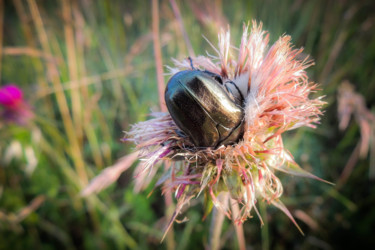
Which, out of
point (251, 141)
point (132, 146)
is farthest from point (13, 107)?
point (251, 141)

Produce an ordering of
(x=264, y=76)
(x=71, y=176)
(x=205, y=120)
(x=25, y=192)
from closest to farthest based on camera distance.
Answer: (x=205, y=120), (x=264, y=76), (x=71, y=176), (x=25, y=192)

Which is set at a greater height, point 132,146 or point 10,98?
point 10,98

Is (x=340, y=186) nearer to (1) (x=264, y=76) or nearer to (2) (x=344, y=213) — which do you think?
(2) (x=344, y=213)

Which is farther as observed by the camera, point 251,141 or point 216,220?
point 216,220

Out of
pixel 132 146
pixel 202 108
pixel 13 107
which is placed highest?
pixel 202 108

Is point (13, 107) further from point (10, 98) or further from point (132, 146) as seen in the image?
point (132, 146)

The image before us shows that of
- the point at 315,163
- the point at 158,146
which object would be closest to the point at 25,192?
the point at 158,146

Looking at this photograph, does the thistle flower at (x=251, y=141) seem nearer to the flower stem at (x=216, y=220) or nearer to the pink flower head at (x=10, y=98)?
the flower stem at (x=216, y=220)
